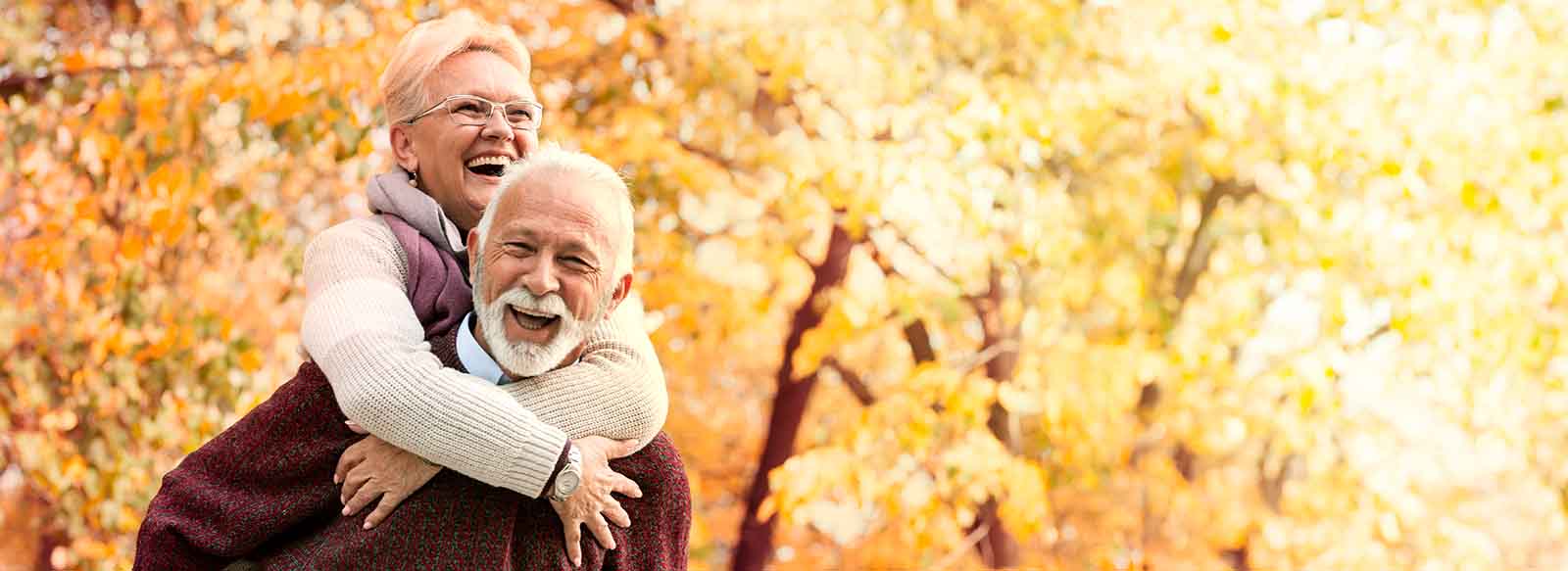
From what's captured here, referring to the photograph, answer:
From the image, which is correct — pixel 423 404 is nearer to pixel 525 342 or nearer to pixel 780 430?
pixel 525 342

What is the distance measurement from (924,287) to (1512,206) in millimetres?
1824

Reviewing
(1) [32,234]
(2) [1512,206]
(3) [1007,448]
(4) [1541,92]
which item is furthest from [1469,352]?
(1) [32,234]

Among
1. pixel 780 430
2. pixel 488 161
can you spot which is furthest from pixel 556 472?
pixel 780 430

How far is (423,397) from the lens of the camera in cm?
137

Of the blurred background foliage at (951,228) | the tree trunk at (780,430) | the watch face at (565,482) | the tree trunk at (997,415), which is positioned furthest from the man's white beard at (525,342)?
the tree trunk at (997,415)

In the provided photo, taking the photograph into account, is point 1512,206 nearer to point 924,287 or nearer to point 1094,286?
point 1094,286

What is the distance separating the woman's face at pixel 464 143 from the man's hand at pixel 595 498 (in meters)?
0.34

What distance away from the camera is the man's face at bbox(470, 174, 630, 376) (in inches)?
55.6

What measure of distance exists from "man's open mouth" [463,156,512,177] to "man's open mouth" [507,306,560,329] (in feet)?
0.95

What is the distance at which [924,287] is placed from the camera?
4797mm

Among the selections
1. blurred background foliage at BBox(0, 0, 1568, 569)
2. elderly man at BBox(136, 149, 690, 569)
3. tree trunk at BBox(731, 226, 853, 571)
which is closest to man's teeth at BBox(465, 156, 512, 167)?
elderly man at BBox(136, 149, 690, 569)

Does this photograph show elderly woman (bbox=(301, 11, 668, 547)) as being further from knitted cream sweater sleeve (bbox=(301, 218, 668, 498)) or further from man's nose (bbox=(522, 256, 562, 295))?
man's nose (bbox=(522, 256, 562, 295))

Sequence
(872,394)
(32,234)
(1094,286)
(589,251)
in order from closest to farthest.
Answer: (589,251), (32,234), (1094,286), (872,394)

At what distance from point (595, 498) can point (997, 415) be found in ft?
13.7
